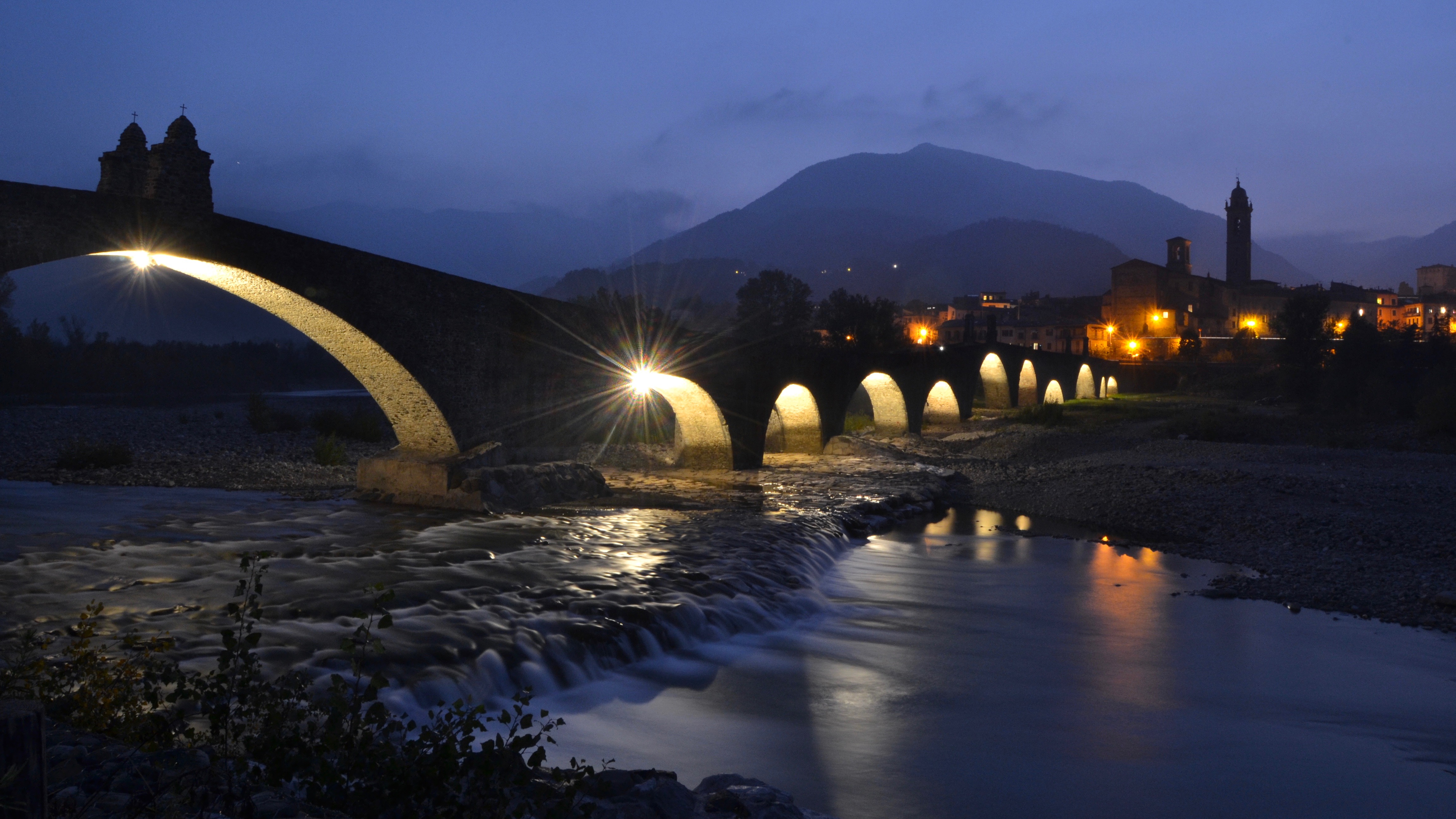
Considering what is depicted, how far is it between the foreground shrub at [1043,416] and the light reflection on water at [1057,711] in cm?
2249

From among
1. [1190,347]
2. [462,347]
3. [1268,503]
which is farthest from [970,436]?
[1190,347]

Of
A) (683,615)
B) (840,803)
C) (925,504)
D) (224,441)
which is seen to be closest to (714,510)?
(925,504)

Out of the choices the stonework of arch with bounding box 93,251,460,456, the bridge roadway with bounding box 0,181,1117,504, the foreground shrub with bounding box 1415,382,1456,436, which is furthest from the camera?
the foreground shrub with bounding box 1415,382,1456,436

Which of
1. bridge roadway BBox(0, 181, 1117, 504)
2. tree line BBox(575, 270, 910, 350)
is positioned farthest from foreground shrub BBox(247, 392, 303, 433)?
bridge roadway BBox(0, 181, 1117, 504)

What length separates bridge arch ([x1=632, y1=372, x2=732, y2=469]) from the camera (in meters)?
17.5

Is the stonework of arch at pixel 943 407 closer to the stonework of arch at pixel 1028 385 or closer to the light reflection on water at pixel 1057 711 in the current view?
the stonework of arch at pixel 1028 385

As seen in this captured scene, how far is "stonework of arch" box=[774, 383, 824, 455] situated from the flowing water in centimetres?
1080

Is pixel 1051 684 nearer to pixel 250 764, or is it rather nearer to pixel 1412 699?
pixel 1412 699

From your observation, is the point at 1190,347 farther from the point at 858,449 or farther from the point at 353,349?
the point at 353,349

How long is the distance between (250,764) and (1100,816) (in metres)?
4.19

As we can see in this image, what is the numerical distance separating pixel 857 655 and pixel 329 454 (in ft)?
44.6

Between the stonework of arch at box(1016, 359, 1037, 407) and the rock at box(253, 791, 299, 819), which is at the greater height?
the stonework of arch at box(1016, 359, 1037, 407)

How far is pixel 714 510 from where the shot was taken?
13.0m

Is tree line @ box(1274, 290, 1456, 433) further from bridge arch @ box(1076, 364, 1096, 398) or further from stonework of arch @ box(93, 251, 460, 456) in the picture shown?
stonework of arch @ box(93, 251, 460, 456)
